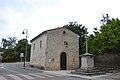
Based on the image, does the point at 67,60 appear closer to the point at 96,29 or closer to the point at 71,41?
the point at 71,41

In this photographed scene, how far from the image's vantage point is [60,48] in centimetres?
2933

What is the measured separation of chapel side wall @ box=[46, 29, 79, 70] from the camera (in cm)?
2839

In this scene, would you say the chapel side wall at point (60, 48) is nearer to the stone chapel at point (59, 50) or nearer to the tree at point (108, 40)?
the stone chapel at point (59, 50)

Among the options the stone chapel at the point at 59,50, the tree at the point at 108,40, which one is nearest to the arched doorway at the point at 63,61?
the stone chapel at the point at 59,50

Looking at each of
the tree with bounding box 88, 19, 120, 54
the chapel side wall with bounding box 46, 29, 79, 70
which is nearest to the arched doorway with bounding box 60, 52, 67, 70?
the chapel side wall with bounding box 46, 29, 79, 70

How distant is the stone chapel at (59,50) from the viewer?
28.3 m

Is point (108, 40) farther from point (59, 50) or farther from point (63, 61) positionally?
point (63, 61)

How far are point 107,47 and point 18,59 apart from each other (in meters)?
43.8

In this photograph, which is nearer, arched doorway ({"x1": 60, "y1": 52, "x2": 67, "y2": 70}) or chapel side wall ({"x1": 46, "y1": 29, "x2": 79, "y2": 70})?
chapel side wall ({"x1": 46, "y1": 29, "x2": 79, "y2": 70})

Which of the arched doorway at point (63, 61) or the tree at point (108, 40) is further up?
the tree at point (108, 40)

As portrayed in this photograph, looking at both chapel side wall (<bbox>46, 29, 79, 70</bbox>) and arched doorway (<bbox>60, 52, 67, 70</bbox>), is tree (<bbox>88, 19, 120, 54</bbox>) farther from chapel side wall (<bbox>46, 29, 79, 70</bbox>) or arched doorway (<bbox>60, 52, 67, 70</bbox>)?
arched doorway (<bbox>60, 52, 67, 70</bbox>)

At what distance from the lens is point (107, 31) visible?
24.6 meters

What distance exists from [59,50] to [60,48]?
1.28 ft

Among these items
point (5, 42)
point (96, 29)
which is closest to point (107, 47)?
point (96, 29)
